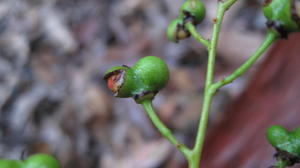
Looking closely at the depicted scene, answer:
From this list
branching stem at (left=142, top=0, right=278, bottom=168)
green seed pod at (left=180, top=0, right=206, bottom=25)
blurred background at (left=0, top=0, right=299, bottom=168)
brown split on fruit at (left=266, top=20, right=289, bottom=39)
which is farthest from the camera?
blurred background at (left=0, top=0, right=299, bottom=168)

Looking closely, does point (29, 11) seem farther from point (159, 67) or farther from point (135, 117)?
point (159, 67)

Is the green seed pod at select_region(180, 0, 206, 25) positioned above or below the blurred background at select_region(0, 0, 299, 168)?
below

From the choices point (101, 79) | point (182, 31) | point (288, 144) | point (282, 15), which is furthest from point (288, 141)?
point (101, 79)

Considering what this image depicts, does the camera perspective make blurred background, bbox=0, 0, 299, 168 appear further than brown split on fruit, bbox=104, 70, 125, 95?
Yes

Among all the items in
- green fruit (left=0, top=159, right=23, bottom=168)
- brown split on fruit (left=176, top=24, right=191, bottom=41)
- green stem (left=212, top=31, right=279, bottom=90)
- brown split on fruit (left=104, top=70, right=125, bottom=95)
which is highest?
brown split on fruit (left=176, top=24, right=191, bottom=41)

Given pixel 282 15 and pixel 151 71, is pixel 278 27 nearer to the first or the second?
pixel 282 15

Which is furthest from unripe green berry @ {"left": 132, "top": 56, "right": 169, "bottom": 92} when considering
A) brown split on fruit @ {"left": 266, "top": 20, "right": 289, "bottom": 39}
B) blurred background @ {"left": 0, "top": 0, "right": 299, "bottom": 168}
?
blurred background @ {"left": 0, "top": 0, "right": 299, "bottom": 168}

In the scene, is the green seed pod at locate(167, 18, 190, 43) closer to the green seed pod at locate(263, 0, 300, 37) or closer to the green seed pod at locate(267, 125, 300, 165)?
the green seed pod at locate(263, 0, 300, 37)
